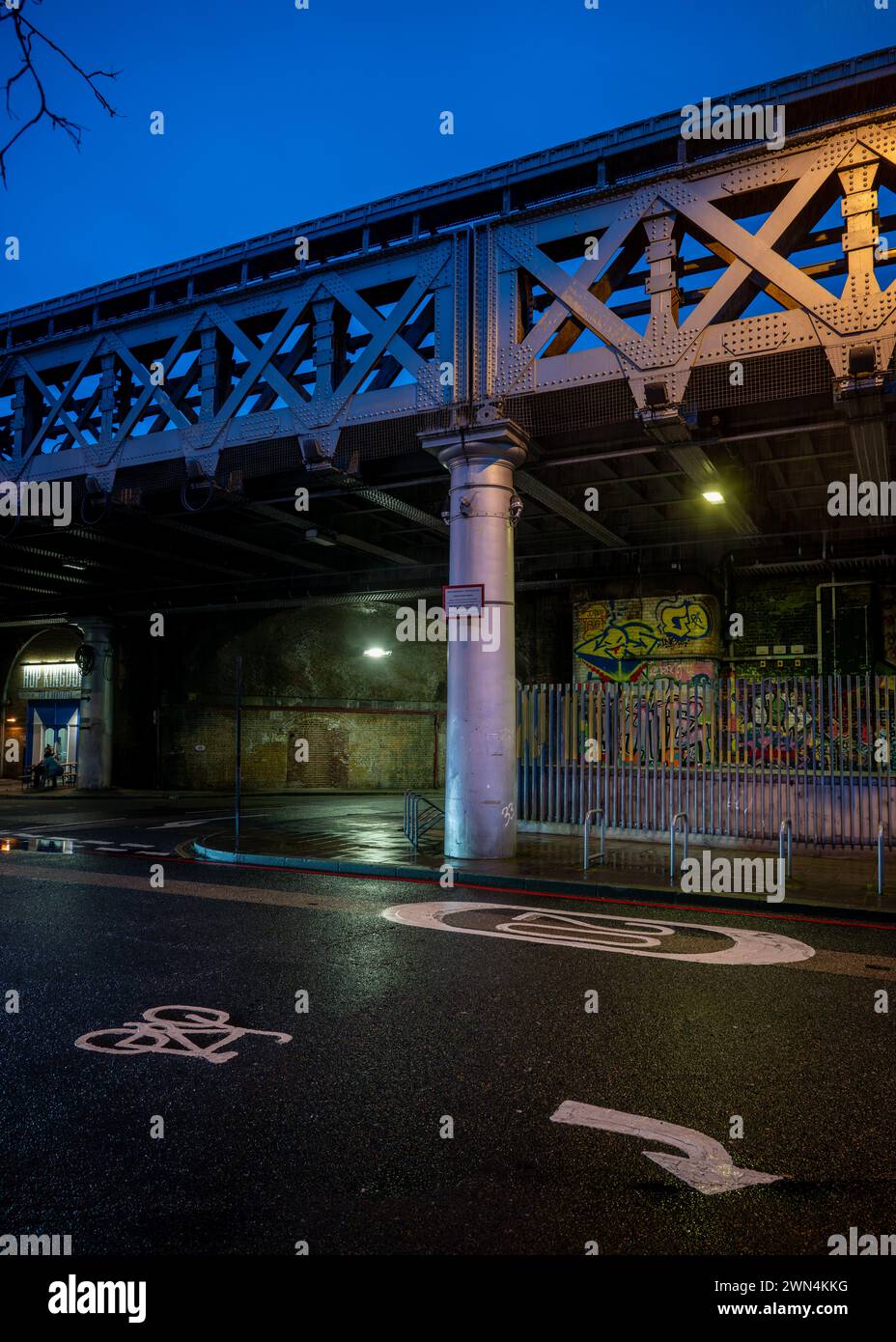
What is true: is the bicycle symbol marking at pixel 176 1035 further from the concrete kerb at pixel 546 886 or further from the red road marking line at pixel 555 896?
the concrete kerb at pixel 546 886

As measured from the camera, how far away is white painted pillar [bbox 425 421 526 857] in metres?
11.9

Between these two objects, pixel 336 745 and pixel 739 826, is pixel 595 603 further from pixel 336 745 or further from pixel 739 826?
pixel 336 745

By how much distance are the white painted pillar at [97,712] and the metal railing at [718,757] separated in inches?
680

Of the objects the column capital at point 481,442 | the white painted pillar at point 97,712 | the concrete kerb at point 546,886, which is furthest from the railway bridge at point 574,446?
the white painted pillar at point 97,712

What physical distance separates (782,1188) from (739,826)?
10687 millimetres

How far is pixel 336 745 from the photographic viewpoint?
1208 inches

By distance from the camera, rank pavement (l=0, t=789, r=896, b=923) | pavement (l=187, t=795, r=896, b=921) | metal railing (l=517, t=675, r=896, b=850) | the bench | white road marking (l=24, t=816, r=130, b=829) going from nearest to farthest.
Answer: pavement (l=187, t=795, r=896, b=921), pavement (l=0, t=789, r=896, b=923), metal railing (l=517, t=675, r=896, b=850), white road marking (l=24, t=816, r=130, b=829), the bench

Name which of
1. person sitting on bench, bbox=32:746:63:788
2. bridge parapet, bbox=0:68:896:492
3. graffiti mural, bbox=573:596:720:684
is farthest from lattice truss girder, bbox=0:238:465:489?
person sitting on bench, bbox=32:746:63:788

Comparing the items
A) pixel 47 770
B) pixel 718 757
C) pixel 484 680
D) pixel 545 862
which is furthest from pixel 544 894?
pixel 47 770

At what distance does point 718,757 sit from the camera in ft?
43.3

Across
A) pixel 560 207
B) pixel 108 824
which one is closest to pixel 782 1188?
pixel 560 207

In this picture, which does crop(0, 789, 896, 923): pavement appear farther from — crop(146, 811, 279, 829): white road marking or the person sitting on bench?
the person sitting on bench

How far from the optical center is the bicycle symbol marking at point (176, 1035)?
4668 millimetres

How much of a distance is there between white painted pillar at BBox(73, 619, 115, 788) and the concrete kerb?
16.3 metres
